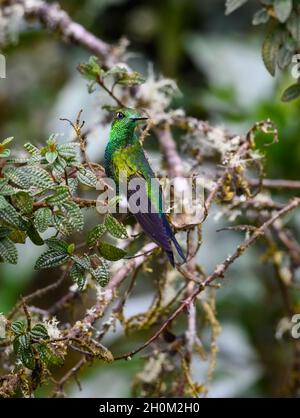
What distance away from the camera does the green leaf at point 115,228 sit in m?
1.33

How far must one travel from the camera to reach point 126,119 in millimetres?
1608

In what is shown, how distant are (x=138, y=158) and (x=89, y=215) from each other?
5.33ft

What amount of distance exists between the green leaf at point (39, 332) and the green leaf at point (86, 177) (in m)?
0.25

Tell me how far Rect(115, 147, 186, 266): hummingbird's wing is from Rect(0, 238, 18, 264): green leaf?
26 cm

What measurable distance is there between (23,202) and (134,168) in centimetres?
34

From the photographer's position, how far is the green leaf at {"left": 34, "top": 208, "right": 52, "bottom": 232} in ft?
4.15

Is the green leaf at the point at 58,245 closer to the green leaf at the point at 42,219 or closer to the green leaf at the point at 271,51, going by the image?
the green leaf at the point at 42,219

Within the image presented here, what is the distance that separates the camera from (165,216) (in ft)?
4.94

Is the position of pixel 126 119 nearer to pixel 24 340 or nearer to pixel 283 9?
pixel 283 9

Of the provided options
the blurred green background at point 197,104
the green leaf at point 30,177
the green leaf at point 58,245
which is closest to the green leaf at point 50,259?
the green leaf at point 58,245

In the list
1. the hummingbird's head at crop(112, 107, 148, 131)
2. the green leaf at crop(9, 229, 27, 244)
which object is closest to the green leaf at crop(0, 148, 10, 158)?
the green leaf at crop(9, 229, 27, 244)

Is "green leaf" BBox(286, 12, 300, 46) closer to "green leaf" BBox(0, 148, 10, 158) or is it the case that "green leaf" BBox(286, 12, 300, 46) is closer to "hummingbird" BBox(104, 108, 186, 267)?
"hummingbird" BBox(104, 108, 186, 267)

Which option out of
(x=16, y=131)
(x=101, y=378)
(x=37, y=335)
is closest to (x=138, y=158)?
(x=37, y=335)

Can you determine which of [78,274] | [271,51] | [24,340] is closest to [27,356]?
[24,340]
